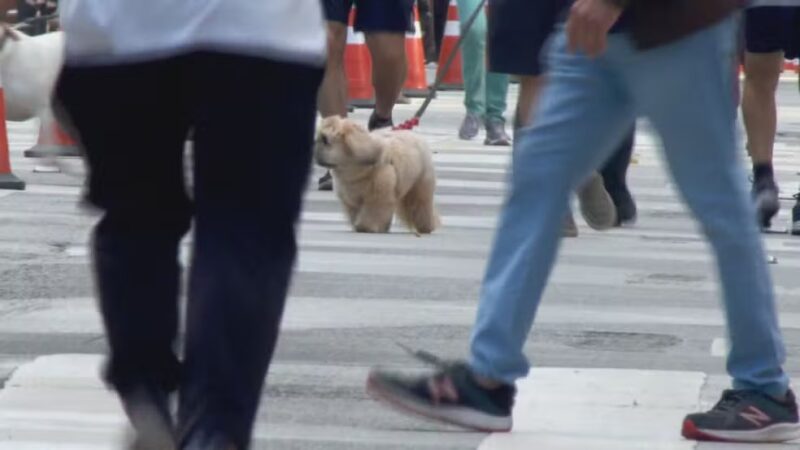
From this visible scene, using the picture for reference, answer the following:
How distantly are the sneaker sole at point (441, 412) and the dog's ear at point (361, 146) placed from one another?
13.8ft

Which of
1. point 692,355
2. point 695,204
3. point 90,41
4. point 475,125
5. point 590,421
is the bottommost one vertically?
point 475,125

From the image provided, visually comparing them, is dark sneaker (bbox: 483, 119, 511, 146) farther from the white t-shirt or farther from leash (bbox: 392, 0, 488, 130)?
the white t-shirt

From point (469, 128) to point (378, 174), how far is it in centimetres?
595

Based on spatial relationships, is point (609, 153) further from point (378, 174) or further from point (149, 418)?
point (378, 174)

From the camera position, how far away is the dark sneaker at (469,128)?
15.3 m

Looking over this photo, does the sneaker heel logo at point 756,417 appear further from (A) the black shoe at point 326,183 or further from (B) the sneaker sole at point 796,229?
(A) the black shoe at point 326,183

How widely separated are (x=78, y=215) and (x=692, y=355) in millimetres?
4071

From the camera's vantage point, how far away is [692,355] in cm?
638

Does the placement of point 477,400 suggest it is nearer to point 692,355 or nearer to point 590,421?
point 590,421

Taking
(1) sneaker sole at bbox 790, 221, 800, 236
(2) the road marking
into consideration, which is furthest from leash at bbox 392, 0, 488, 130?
(2) the road marking

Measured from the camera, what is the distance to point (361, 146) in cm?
934

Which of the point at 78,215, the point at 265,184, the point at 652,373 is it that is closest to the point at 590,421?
the point at 652,373

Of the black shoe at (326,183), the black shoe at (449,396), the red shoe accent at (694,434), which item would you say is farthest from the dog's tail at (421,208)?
the red shoe accent at (694,434)

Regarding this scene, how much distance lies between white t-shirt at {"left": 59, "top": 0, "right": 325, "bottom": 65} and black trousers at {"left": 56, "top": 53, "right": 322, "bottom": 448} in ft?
0.08
